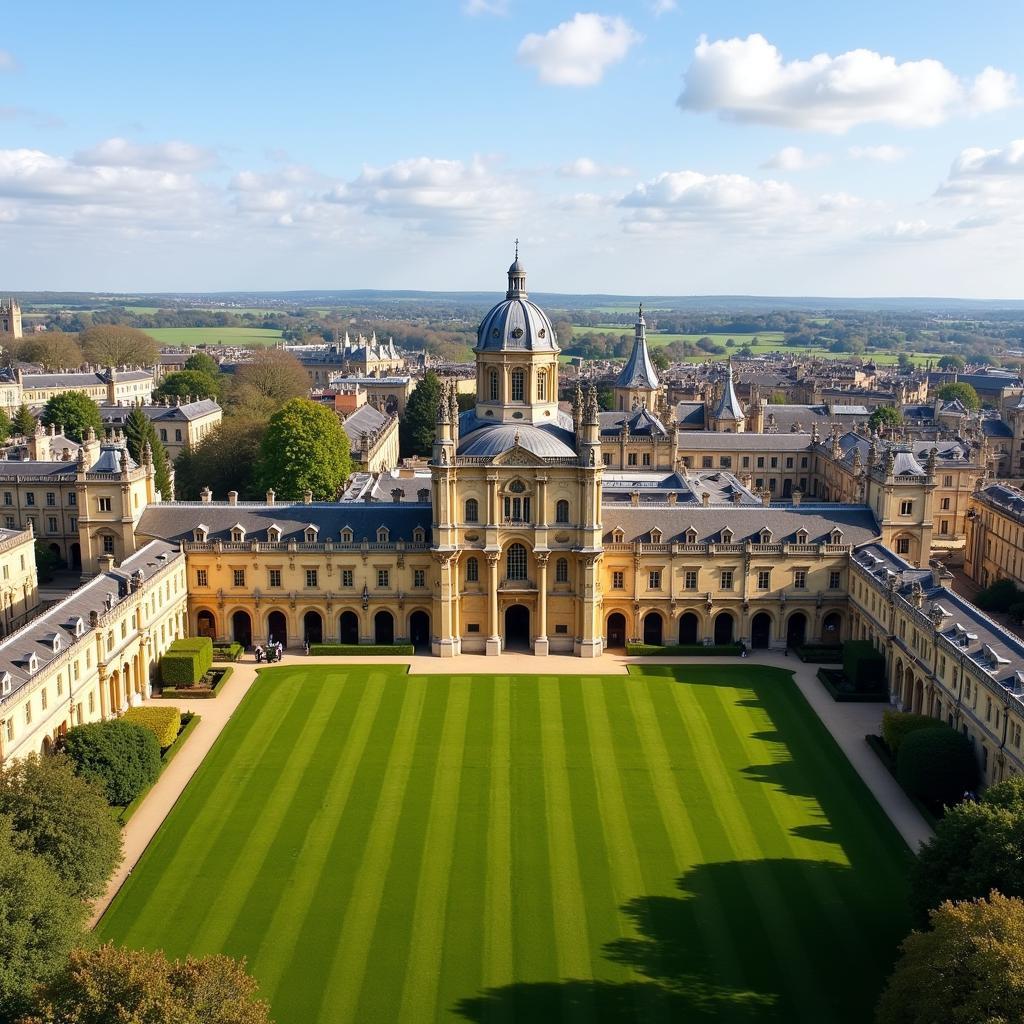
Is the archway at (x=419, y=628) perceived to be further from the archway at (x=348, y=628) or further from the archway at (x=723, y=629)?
the archway at (x=723, y=629)

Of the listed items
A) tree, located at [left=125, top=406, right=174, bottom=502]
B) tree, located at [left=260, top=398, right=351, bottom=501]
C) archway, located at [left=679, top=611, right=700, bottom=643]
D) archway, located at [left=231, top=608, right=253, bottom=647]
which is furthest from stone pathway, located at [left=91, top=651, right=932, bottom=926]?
tree, located at [left=125, top=406, right=174, bottom=502]

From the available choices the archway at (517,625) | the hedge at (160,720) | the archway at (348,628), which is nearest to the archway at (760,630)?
the archway at (517,625)

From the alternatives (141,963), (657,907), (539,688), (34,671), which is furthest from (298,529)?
(141,963)

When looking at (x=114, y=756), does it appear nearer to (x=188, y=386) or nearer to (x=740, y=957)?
(x=740, y=957)

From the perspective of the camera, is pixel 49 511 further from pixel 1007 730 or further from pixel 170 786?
pixel 1007 730

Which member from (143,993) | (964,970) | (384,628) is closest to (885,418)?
(384,628)
